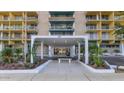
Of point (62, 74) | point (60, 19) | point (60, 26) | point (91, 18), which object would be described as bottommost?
point (62, 74)

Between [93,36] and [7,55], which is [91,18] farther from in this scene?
[7,55]

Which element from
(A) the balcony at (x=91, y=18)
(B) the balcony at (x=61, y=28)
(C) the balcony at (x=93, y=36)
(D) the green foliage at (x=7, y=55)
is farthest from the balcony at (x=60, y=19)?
(D) the green foliage at (x=7, y=55)

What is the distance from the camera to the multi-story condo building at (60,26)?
58.4 meters

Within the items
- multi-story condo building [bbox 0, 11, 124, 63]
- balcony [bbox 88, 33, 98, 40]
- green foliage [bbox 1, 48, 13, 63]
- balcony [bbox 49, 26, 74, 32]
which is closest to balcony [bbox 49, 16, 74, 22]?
multi-story condo building [bbox 0, 11, 124, 63]

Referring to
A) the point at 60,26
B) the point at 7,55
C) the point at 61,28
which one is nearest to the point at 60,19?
the point at 60,26

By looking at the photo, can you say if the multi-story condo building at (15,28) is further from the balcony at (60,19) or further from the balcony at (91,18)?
the balcony at (91,18)

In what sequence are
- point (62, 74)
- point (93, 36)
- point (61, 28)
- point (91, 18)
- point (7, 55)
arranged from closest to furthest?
point (62, 74)
point (7, 55)
point (61, 28)
point (93, 36)
point (91, 18)

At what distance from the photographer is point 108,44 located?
59594 millimetres

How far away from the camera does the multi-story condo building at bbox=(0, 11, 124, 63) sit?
5841cm

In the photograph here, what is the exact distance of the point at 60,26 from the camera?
59.5m

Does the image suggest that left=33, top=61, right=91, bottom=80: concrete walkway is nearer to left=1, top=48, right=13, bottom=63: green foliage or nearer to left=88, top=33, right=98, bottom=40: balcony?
left=1, top=48, right=13, bottom=63: green foliage
